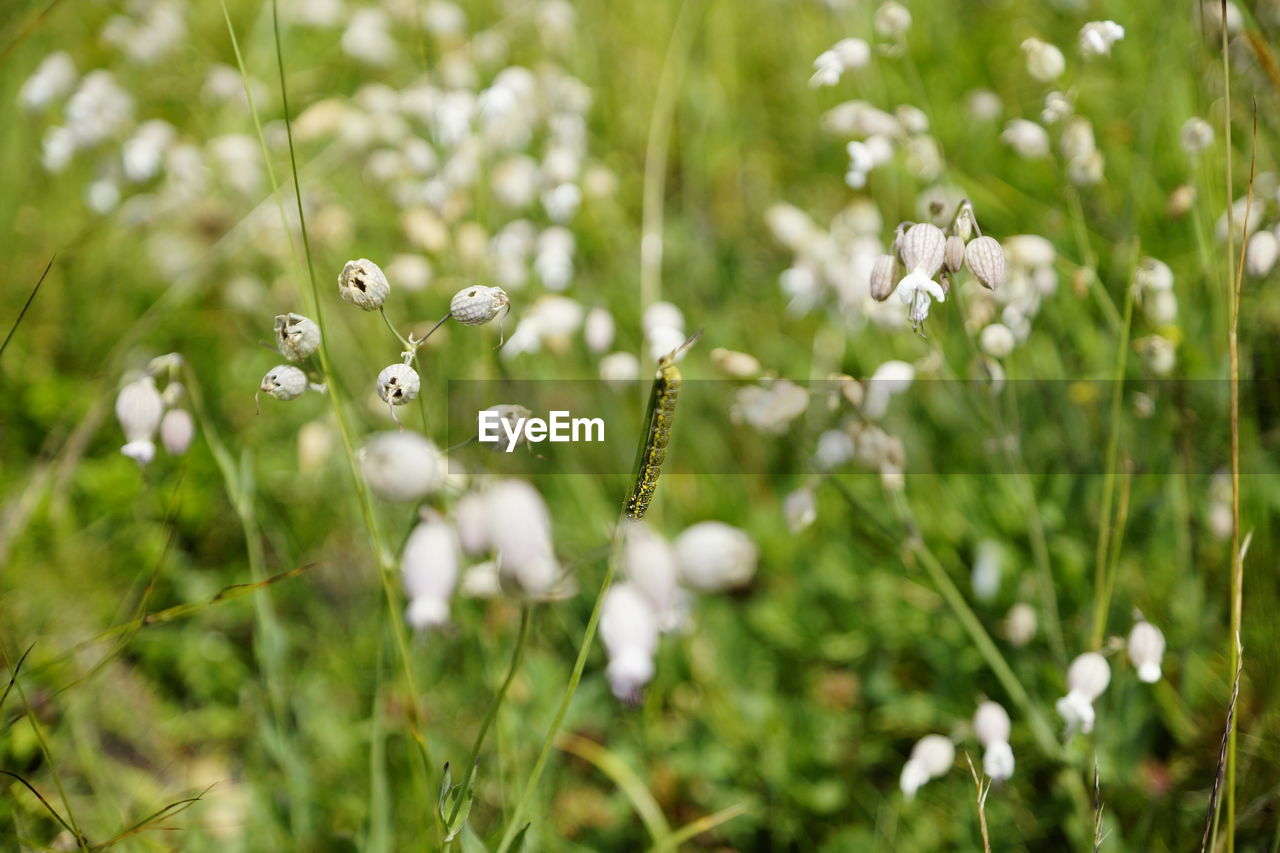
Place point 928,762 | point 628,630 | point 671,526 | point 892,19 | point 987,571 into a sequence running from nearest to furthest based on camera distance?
1. point 628,630
2. point 928,762
3. point 892,19
4. point 987,571
5. point 671,526

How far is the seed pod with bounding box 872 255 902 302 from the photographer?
1.33m

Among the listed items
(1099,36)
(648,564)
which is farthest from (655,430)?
(1099,36)

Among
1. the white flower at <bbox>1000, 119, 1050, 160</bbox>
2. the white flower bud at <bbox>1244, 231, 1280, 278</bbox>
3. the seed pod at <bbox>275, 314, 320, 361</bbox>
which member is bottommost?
the white flower bud at <bbox>1244, 231, 1280, 278</bbox>

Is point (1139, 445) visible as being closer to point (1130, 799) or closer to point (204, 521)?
point (1130, 799)

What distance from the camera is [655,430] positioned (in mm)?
Answer: 1018

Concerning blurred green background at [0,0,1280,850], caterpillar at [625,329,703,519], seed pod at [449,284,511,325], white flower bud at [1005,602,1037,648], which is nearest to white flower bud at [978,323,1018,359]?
blurred green background at [0,0,1280,850]

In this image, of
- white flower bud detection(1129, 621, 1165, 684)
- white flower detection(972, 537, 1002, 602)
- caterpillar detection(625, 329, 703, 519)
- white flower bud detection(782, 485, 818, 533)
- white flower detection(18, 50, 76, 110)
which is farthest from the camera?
white flower detection(18, 50, 76, 110)

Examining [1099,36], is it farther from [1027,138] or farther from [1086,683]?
[1086,683]

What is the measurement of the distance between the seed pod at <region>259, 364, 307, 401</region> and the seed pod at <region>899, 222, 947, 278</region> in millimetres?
915

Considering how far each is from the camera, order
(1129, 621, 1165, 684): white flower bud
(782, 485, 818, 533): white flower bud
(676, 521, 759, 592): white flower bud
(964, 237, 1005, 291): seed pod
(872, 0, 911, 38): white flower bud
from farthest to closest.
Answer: (872, 0, 911, 38): white flower bud
(782, 485, 818, 533): white flower bud
(1129, 621, 1165, 684): white flower bud
(964, 237, 1005, 291): seed pod
(676, 521, 759, 592): white flower bud

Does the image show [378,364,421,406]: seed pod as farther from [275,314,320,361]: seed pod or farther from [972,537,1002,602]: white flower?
[972,537,1002,602]: white flower

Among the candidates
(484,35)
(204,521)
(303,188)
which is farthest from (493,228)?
(204,521)

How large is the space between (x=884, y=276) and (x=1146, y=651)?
2.55 ft

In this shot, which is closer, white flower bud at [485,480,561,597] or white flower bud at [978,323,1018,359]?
white flower bud at [485,480,561,597]
